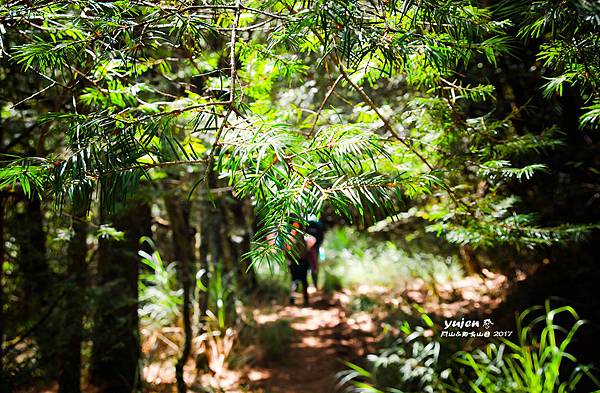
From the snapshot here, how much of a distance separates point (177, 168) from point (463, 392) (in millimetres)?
2848

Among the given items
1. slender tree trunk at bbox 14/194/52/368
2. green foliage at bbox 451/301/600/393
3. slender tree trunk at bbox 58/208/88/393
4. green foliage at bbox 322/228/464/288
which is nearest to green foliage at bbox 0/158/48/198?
slender tree trunk at bbox 58/208/88/393

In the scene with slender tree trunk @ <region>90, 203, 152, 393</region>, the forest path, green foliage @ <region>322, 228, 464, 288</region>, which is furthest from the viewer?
green foliage @ <region>322, 228, 464, 288</region>

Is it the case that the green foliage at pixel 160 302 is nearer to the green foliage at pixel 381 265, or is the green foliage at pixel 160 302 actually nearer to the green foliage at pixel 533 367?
the green foliage at pixel 381 265

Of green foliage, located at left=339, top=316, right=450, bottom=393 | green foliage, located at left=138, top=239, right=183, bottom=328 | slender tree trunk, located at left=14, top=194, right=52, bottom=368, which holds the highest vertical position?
slender tree trunk, located at left=14, top=194, right=52, bottom=368

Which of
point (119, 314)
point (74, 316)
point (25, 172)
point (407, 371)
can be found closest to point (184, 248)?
point (119, 314)

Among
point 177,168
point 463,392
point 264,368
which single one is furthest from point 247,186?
point 264,368

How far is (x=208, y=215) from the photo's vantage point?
409 centimetres

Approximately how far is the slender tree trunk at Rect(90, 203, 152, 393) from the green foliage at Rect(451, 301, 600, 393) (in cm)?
252

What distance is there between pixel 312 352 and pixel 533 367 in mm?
2236

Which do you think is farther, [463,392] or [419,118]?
[463,392]

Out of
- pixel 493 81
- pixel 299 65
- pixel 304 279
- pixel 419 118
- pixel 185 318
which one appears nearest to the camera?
pixel 299 65

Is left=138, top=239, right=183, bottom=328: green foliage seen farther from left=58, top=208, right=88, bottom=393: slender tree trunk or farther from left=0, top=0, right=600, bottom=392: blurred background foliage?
left=58, top=208, right=88, bottom=393: slender tree trunk

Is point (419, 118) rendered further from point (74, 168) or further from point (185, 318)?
point (185, 318)

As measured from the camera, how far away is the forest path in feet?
12.5
